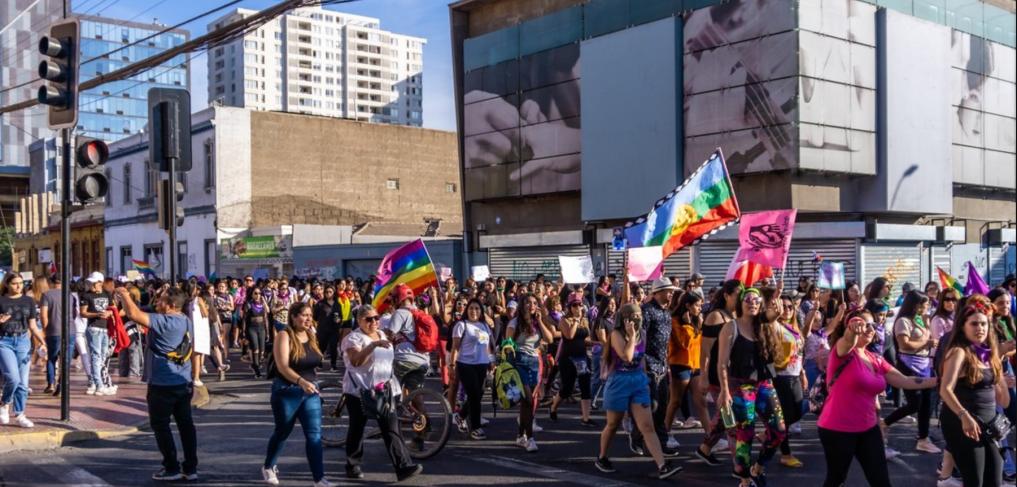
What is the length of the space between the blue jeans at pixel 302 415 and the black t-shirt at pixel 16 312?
471 centimetres

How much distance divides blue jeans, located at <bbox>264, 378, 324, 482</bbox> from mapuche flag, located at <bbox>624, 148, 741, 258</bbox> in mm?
5816

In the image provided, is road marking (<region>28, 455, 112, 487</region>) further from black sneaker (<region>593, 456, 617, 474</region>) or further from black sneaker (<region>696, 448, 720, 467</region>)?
black sneaker (<region>696, 448, 720, 467</region>)

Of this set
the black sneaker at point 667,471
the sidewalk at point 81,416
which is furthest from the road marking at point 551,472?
the sidewalk at point 81,416

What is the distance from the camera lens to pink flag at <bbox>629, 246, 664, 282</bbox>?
12711 millimetres

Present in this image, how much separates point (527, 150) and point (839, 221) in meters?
10.3

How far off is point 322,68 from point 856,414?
520 feet

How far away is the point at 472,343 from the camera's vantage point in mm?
10805

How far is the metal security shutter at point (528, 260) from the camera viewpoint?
3138 cm

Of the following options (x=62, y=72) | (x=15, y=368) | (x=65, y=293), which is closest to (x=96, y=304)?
(x=65, y=293)

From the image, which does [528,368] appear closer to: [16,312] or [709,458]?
[709,458]

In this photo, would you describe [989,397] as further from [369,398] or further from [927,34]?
[927,34]

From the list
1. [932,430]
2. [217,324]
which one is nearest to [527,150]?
[217,324]

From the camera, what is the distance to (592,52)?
29.7m

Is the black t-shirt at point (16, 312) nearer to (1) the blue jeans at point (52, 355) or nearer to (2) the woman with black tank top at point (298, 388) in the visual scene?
(1) the blue jeans at point (52, 355)
